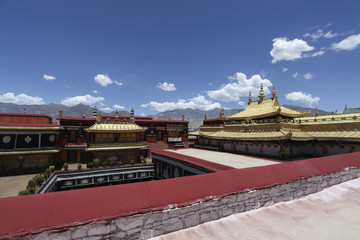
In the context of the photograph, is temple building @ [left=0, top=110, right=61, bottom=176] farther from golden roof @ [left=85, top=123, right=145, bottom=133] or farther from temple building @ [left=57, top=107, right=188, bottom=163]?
golden roof @ [left=85, top=123, right=145, bottom=133]

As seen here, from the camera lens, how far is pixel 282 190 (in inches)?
241

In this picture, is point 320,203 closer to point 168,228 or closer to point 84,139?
point 168,228

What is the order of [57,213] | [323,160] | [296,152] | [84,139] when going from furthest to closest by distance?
[84,139] < [296,152] < [323,160] < [57,213]

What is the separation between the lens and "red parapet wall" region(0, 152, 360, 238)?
3283mm

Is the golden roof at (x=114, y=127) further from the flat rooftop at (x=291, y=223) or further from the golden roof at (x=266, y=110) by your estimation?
the flat rooftop at (x=291, y=223)

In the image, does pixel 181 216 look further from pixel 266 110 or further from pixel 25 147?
pixel 25 147

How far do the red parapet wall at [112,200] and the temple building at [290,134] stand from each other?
10.7 meters

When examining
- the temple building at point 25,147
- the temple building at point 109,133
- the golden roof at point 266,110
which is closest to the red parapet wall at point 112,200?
the golden roof at point 266,110

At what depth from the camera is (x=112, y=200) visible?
397 centimetres

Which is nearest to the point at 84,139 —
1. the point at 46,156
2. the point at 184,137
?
the point at 46,156

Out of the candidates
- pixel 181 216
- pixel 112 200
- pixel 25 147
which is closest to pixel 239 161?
pixel 181 216

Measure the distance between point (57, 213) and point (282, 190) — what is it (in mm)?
6387

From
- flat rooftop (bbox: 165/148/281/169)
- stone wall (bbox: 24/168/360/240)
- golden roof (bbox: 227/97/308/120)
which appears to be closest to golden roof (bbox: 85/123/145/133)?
flat rooftop (bbox: 165/148/281/169)

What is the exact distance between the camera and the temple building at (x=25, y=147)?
22609 mm
